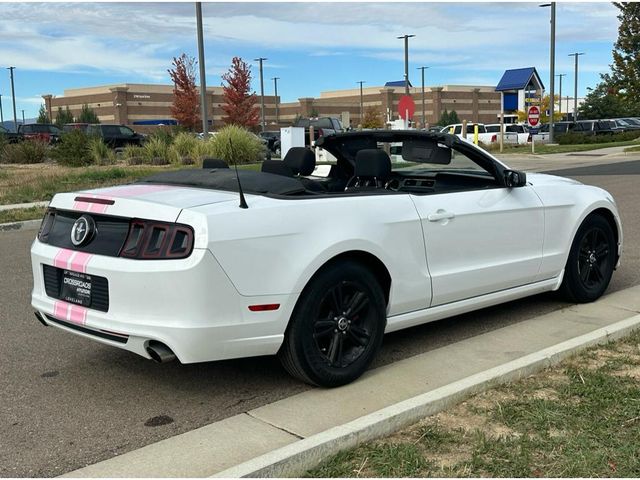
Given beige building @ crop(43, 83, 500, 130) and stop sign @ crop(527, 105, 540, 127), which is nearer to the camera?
stop sign @ crop(527, 105, 540, 127)

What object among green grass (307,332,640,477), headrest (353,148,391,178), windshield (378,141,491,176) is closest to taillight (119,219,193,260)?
green grass (307,332,640,477)

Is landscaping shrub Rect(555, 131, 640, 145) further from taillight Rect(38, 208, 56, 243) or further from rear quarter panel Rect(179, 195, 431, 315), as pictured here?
taillight Rect(38, 208, 56, 243)

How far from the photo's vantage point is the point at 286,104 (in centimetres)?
10381

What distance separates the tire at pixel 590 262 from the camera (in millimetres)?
5828

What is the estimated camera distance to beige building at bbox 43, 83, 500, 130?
3625 inches

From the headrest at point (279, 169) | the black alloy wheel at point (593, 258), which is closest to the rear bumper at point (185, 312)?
the headrest at point (279, 169)

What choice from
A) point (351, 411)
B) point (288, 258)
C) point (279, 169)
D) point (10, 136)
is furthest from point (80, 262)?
point (10, 136)

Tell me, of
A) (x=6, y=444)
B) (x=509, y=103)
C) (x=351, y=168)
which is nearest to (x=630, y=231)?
(x=351, y=168)

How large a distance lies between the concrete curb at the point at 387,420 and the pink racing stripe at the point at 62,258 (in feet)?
5.75

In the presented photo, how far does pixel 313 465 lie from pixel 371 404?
785 millimetres

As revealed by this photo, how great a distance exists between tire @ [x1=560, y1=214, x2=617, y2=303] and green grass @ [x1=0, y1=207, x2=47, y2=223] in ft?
32.2

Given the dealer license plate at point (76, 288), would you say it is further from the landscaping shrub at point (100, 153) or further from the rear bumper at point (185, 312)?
the landscaping shrub at point (100, 153)

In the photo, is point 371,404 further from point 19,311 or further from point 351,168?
point 19,311

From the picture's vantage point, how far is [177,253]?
12.1 feet
